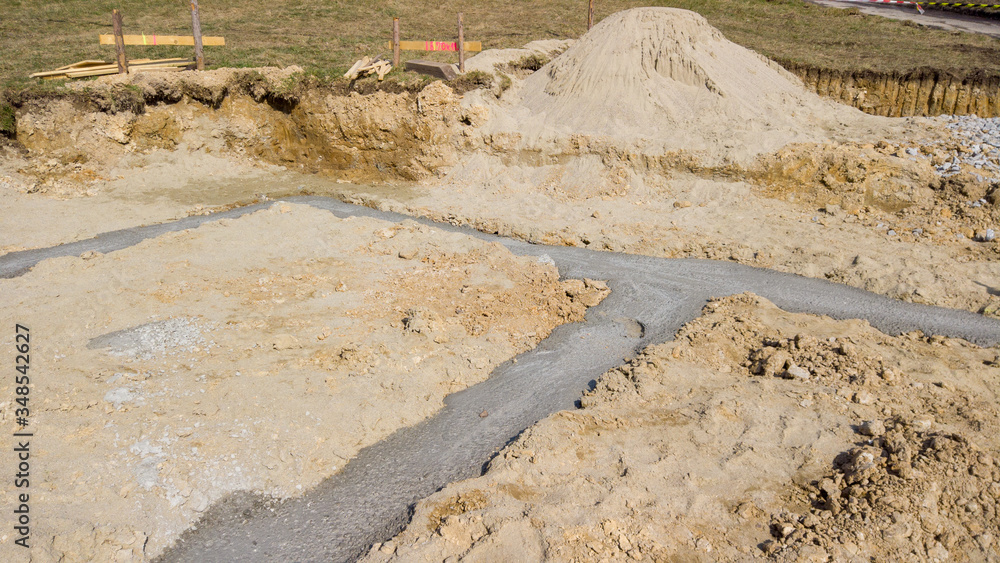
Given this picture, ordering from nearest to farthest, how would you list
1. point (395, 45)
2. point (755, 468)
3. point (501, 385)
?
point (755, 468) < point (501, 385) < point (395, 45)

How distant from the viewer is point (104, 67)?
14.4 metres

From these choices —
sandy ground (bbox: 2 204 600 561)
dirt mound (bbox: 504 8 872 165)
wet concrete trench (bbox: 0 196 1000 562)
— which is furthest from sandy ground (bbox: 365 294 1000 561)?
dirt mound (bbox: 504 8 872 165)

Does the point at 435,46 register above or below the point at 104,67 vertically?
above

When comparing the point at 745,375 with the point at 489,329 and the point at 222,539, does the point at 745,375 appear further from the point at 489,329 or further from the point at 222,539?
the point at 222,539

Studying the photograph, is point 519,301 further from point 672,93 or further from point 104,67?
point 104,67

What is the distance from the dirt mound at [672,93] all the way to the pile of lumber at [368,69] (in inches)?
132

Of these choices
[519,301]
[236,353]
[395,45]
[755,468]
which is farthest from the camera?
[395,45]

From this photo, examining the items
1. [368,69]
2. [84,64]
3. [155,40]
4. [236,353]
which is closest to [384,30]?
[368,69]

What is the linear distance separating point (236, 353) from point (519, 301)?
373 centimetres

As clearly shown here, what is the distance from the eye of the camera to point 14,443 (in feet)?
18.2

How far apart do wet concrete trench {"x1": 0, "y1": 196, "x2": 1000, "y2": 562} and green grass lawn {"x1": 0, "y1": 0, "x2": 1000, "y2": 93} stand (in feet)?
26.1

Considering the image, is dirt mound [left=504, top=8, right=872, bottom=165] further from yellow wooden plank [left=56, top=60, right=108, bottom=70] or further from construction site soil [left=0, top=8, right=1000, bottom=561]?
yellow wooden plank [left=56, top=60, right=108, bottom=70]

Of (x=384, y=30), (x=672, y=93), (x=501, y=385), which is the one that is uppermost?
(x=384, y=30)

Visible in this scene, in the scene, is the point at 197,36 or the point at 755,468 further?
the point at 197,36
